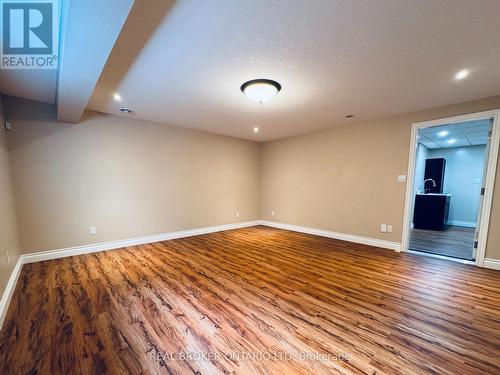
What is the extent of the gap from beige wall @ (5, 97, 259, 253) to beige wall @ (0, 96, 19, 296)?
0.88 ft

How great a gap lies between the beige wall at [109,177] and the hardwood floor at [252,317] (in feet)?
2.30

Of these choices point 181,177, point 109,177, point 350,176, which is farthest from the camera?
point 181,177

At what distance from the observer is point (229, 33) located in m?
1.71

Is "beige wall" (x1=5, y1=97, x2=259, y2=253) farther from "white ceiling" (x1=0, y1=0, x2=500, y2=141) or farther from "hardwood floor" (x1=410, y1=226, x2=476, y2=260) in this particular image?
"hardwood floor" (x1=410, y1=226, x2=476, y2=260)

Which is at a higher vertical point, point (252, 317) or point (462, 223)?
point (462, 223)

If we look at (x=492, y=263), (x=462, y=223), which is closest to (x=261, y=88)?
(x=492, y=263)

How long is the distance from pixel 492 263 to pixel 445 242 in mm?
1536

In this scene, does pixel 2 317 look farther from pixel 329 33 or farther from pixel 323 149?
pixel 323 149

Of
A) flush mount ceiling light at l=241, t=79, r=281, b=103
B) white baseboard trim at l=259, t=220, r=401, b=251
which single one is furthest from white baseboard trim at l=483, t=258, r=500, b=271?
flush mount ceiling light at l=241, t=79, r=281, b=103

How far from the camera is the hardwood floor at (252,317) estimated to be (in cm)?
140

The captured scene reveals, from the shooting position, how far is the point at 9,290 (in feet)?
7.09

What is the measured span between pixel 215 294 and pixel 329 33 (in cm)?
268

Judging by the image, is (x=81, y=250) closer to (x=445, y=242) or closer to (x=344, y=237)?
(x=344, y=237)

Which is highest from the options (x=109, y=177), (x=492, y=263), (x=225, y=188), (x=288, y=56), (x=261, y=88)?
(x=288, y=56)
